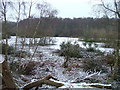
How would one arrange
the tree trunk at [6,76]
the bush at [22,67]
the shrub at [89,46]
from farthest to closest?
the shrub at [89,46]
the bush at [22,67]
the tree trunk at [6,76]

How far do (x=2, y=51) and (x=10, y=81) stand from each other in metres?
5.28

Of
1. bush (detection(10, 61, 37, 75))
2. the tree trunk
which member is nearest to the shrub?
bush (detection(10, 61, 37, 75))

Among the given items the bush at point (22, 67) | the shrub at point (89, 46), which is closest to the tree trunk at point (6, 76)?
the bush at point (22, 67)

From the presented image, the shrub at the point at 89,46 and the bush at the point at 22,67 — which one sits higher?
the shrub at the point at 89,46

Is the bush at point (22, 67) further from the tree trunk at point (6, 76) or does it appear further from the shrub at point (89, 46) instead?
the shrub at point (89, 46)

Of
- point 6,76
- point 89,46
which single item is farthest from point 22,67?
point 89,46

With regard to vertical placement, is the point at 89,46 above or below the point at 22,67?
above

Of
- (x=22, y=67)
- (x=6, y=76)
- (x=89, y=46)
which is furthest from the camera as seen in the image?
(x=89, y=46)

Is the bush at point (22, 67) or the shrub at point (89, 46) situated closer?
the bush at point (22, 67)

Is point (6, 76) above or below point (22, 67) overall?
above

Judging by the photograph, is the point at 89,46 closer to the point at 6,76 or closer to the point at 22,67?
the point at 22,67

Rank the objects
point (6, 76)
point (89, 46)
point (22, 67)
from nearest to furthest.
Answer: point (6, 76) < point (22, 67) < point (89, 46)

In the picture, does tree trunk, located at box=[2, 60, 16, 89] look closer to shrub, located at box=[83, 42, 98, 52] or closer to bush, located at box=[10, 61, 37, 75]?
bush, located at box=[10, 61, 37, 75]

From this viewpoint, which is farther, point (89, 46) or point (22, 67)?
point (89, 46)
